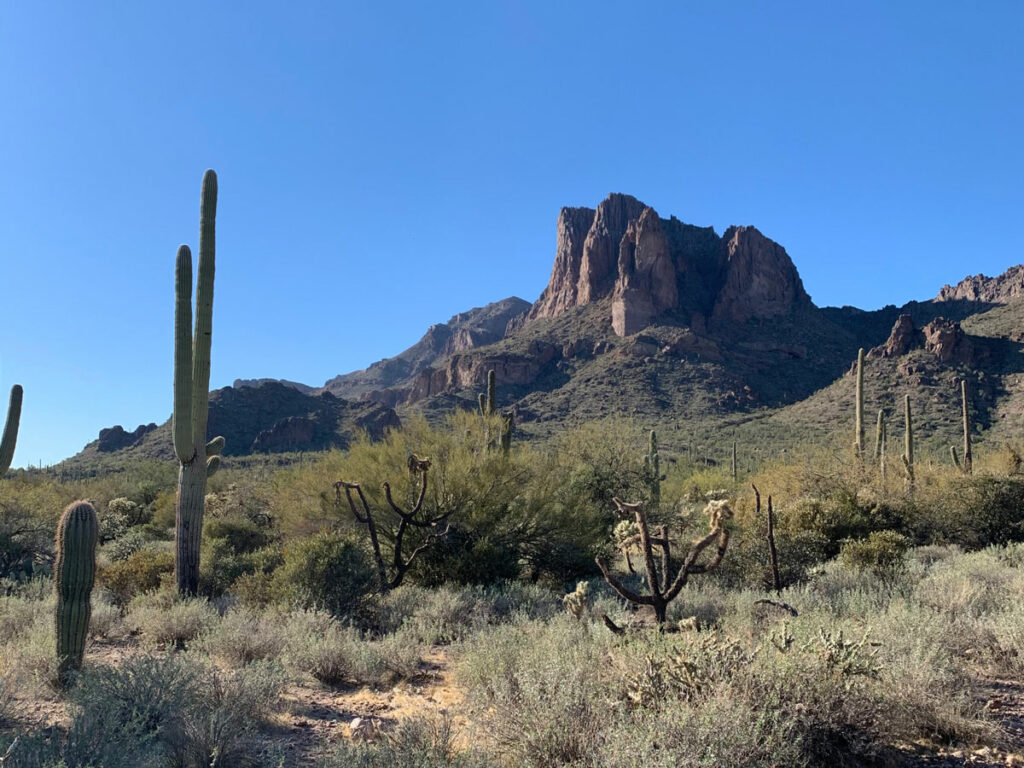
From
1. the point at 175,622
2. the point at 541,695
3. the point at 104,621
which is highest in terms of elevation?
the point at 541,695

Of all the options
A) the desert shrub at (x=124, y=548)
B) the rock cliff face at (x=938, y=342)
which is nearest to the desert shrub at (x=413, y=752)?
the desert shrub at (x=124, y=548)

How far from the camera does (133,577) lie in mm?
10766

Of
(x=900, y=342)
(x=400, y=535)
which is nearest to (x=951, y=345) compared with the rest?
(x=900, y=342)

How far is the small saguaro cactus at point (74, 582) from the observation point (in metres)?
5.93

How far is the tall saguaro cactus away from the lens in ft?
32.7

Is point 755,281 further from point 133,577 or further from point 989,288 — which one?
point 133,577

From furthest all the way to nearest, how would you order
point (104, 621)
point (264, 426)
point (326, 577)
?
point (264, 426) < point (326, 577) < point (104, 621)

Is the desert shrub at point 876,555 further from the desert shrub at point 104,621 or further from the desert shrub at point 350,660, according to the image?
the desert shrub at point 104,621

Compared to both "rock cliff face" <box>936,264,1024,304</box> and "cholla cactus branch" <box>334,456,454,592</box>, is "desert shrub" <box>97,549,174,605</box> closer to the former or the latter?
"cholla cactus branch" <box>334,456,454,592</box>

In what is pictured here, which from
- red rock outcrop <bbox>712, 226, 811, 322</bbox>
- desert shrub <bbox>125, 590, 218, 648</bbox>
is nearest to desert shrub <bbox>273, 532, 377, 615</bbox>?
desert shrub <bbox>125, 590, 218, 648</bbox>

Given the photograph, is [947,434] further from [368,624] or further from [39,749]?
[39,749]

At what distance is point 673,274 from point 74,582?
108 metres

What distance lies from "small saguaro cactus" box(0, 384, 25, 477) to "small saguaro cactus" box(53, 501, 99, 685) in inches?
→ 233

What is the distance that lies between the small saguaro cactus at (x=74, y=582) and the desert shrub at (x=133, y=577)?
4.53 meters
